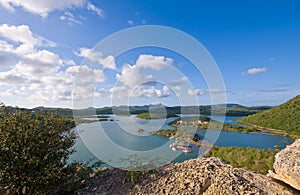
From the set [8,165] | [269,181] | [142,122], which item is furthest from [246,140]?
[8,165]

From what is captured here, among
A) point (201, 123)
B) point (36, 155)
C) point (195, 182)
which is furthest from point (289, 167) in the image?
point (201, 123)

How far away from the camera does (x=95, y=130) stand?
932cm

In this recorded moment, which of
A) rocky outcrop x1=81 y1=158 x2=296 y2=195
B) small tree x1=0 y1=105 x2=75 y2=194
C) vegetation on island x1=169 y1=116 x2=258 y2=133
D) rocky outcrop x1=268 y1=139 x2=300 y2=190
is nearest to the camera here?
rocky outcrop x1=268 y1=139 x2=300 y2=190

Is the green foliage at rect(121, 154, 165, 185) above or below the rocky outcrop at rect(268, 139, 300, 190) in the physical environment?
below

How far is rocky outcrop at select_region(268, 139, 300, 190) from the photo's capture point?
3697 mm

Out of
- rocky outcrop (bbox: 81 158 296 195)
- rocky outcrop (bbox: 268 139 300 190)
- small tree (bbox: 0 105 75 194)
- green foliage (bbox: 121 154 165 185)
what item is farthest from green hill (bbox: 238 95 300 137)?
small tree (bbox: 0 105 75 194)

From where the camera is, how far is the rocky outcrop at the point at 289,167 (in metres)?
3.70

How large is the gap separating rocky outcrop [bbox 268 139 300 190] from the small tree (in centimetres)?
487

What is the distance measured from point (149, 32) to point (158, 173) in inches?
173

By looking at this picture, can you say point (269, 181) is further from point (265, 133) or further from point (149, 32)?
point (265, 133)

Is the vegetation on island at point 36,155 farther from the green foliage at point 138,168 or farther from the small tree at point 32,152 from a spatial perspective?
the green foliage at point 138,168

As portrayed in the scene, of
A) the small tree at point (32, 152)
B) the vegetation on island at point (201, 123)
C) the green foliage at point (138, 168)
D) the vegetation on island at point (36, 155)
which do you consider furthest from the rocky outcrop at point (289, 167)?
the vegetation on island at point (201, 123)

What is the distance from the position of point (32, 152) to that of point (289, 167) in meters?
5.44

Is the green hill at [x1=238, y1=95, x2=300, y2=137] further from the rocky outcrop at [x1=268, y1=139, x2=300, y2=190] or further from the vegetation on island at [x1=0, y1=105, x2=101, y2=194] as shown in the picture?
the vegetation on island at [x1=0, y1=105, x2=101, y2=194]
